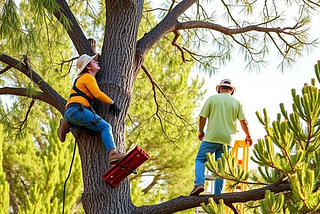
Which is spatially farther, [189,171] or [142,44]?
[189,171]

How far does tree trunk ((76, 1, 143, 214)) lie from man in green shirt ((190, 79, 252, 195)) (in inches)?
25.5

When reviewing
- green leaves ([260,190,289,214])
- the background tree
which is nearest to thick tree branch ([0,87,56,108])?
the background tree

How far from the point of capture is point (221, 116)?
4621mm

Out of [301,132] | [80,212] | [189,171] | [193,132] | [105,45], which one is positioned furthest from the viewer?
[189,171]

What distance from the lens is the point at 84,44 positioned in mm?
4750

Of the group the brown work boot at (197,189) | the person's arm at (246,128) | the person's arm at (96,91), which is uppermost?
the person's arm at (96,91)

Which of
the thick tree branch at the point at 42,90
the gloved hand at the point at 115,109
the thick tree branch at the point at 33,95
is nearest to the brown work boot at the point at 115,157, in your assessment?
the gloved hand at the point at 115,109

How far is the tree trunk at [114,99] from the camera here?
13.8ft

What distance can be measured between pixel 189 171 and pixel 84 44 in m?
8.39

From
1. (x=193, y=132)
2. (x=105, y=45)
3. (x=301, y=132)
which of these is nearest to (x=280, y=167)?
(x=301, y=132)

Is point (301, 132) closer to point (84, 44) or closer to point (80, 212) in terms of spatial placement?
point (84, 44)

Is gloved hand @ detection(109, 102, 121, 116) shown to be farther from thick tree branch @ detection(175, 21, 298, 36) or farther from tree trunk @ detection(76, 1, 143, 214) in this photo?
thick tree branch @ detection(175, 21, 298, 36)

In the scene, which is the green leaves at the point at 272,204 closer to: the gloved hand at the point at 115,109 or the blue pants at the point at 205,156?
the blue pants at the point at 205,156

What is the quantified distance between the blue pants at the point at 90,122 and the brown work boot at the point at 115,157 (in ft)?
0.17
